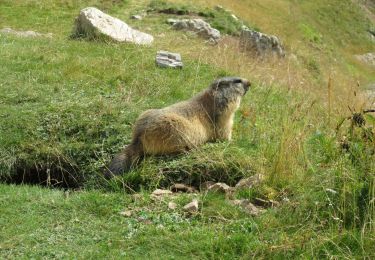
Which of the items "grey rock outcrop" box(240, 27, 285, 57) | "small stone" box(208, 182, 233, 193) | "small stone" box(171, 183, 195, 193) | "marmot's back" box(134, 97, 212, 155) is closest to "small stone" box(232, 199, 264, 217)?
"small stone" box(208, 182, 233, 193)

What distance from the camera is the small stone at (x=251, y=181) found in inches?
266

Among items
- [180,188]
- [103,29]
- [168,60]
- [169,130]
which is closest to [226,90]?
[169,130]

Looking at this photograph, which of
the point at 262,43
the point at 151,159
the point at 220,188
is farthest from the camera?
the point at 262,43

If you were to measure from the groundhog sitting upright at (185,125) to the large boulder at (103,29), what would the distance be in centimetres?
596

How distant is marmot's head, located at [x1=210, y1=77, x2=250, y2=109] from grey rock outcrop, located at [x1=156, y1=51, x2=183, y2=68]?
336 centimetres

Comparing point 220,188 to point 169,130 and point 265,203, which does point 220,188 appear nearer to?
point 265,203

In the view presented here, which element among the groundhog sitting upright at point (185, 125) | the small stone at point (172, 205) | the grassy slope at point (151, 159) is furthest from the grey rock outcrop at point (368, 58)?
the small stone at point (172, 205)

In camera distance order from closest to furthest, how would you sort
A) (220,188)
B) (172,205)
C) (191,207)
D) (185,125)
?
(191,207) < (172,205) < (220,188) < (185,125)

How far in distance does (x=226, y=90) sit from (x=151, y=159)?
1689 mm

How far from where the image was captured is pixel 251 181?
685cm

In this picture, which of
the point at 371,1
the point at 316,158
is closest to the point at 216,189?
the point at 316,158

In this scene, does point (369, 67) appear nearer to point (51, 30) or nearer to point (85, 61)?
point (51, 30)

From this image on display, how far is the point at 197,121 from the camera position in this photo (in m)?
7.93

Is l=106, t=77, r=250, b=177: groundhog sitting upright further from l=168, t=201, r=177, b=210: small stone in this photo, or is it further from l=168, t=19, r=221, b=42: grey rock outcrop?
l=168, t=19, r=221, b=42: grey rock outcrop
